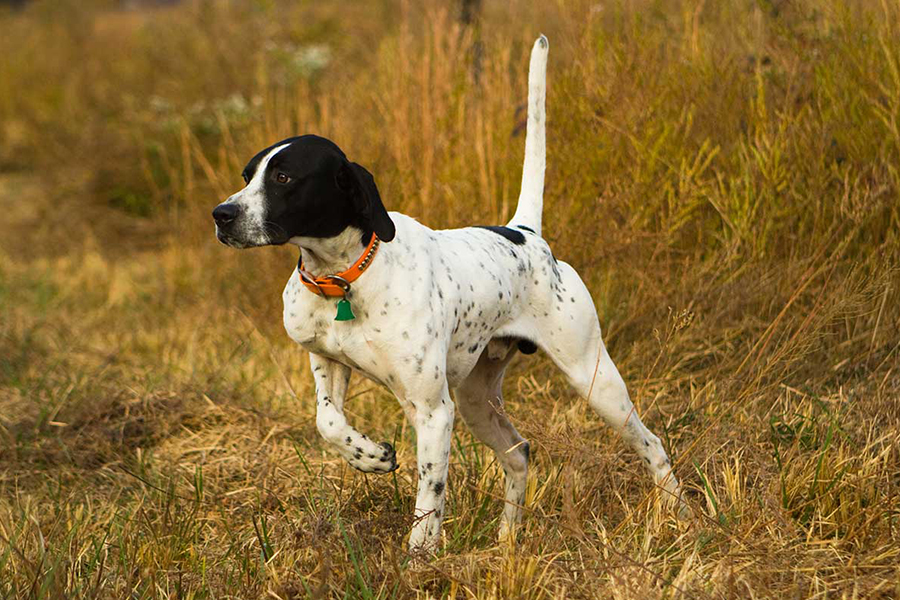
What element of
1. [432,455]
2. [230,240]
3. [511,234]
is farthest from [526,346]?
[230,240]

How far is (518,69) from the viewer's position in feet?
18.8

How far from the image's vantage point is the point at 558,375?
488cm

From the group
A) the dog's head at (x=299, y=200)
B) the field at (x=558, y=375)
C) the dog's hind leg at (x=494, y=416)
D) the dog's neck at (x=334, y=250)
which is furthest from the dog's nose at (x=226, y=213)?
the dog's hind leg at (x=494, y=416)

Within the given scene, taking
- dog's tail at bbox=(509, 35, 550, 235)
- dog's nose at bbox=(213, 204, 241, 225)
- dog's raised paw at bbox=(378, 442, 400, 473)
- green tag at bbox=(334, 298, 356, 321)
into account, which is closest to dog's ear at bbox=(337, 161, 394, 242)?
green tag at bbox=(334, 298, 356, 321)

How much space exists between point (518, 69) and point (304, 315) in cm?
293

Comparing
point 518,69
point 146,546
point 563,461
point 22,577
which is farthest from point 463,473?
point 518,69

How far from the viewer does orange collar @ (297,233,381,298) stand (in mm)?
3170

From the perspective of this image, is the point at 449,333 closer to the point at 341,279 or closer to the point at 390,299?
the point at 390,299

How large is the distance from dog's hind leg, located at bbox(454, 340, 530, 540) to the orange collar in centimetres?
73

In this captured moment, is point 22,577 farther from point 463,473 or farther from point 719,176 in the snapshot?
point 719,176

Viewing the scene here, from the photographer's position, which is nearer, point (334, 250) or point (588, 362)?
point (334, 250)

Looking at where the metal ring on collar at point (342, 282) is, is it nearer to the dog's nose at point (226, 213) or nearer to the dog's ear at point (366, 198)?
the dog's ear at point (366, 198)

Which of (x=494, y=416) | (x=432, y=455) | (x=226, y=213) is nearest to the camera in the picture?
(x=226, y=213)

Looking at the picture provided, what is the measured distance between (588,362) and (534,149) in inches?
32.7
